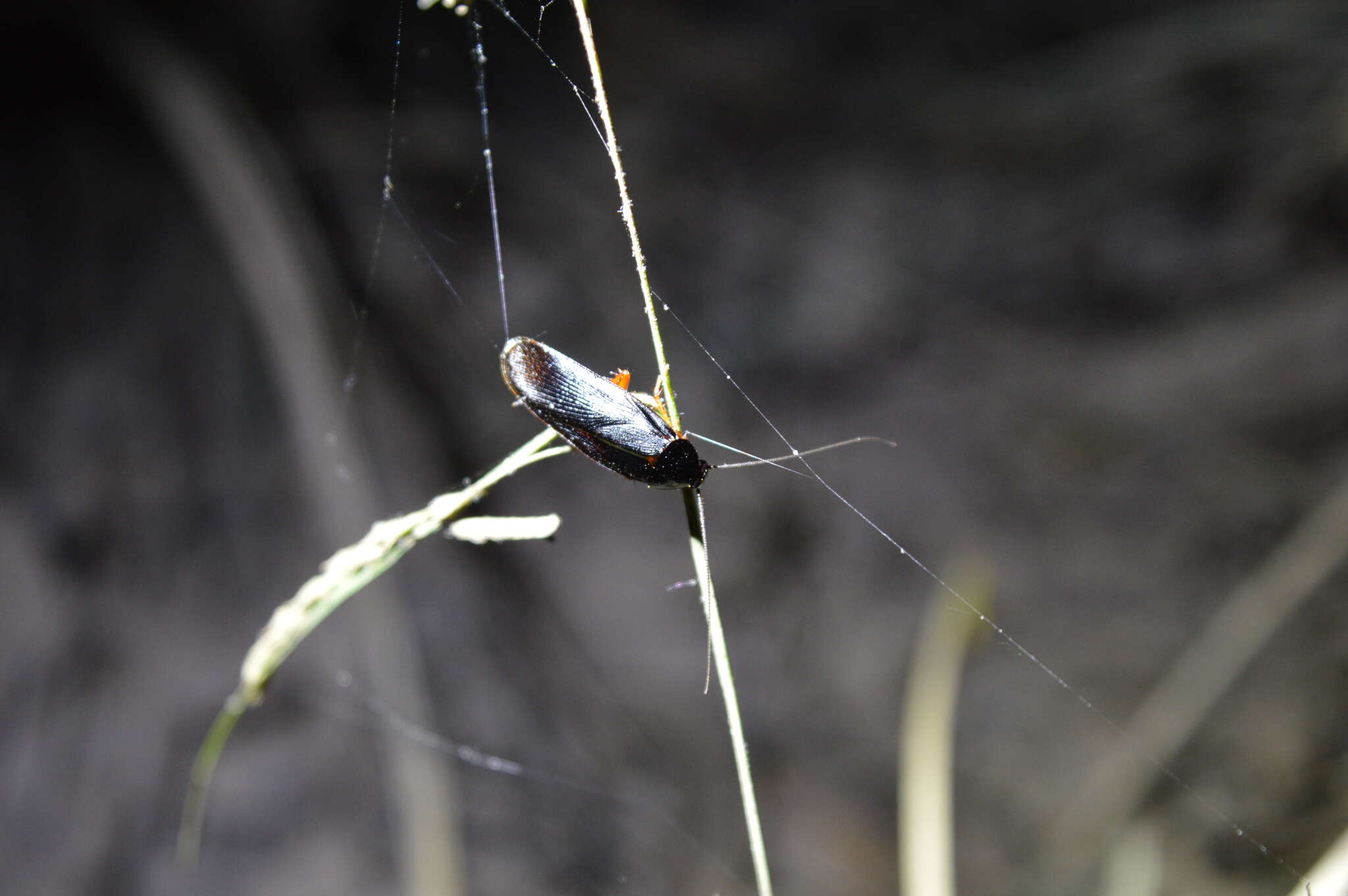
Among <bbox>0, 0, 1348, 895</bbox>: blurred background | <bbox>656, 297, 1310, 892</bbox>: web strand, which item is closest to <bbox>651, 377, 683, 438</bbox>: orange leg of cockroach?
<bbox>656, 297, 1310, 892</bbox>: web strand

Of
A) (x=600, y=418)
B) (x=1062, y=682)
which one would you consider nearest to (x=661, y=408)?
(x=600, y=418)

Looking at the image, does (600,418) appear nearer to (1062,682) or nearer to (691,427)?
(691,427)

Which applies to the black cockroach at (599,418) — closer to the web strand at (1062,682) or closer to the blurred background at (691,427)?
the web strand at (1062,682)

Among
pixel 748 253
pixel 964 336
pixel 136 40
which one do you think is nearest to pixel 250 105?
pixel 136 40

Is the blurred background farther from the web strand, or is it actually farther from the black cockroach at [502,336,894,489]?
the black cockroach at [502,336,894,489]

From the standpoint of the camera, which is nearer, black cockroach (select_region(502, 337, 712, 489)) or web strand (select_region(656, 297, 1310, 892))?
black cockroach (select_region(502, 337, 712, 489))

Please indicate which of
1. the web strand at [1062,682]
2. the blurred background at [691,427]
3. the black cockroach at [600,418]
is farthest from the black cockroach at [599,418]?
the blurred background at [691,427]
